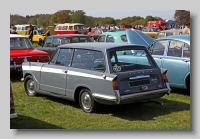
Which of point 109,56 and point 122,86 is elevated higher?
point 109,56

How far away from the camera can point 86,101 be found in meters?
6.20

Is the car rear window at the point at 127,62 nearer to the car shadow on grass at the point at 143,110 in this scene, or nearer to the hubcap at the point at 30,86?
the car shadow on grass at the point at 143,110

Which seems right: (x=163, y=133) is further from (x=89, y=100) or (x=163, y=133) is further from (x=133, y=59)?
(x=133, y=59)

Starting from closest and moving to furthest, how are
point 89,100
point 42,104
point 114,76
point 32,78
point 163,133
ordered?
point 163,133, point 114,76, point 89,100, point 42,104, point 32,78

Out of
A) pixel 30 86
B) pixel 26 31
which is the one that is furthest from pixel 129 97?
pixel 26 31

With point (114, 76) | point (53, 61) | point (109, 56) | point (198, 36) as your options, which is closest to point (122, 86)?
point (114, 76)

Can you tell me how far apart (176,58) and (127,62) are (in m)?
1.58

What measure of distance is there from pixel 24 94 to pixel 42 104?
3.70 feet

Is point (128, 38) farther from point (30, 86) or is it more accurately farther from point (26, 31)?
point (26, 31)

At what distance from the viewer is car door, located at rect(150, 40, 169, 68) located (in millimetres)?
7750

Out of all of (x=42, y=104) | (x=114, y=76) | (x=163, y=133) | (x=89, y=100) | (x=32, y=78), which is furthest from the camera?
(x=32, y=78)

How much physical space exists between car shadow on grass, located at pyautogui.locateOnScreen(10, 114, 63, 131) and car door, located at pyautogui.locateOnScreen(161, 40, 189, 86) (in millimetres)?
3117

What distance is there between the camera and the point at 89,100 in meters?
6.12

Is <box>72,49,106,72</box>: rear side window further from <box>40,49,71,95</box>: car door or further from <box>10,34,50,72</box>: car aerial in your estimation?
<box>10,34,50,72</box>: car aerial
